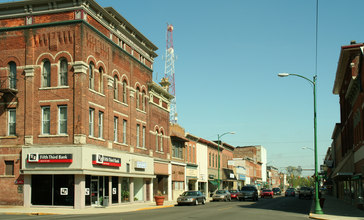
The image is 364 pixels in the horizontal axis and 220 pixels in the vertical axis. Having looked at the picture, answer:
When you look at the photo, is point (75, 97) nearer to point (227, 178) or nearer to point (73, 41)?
point (73, 41)

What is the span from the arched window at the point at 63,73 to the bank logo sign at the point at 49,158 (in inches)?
211

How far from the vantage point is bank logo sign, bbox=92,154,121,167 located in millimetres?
32469

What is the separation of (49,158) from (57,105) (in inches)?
153

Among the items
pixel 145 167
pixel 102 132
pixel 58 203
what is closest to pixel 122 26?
pixel 102 132

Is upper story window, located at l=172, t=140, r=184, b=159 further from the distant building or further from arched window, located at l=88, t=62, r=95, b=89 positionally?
the distant building

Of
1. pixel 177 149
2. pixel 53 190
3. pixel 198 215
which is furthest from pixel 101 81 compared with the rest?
pixel 177 149

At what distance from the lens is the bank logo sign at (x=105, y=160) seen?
107ft

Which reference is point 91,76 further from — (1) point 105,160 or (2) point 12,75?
(1) point 105,160

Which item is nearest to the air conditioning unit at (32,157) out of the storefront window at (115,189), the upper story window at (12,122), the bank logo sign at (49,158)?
the bank logo sign at (49,158)

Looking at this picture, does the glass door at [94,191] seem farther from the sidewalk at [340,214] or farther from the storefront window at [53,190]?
the sidewalk at [340,214]

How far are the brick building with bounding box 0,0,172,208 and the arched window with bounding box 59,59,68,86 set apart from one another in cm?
Result: 7

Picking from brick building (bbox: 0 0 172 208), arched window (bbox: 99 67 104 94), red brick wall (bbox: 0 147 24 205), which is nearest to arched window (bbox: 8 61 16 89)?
brick building (bbox: 0 0 172 208)

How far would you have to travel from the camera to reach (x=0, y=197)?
32656 millimetres

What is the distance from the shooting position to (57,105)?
32625mm
